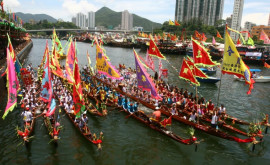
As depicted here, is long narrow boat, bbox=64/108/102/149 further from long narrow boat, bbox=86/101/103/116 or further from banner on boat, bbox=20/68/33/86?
banner on boat, bbox=20/68/33/86

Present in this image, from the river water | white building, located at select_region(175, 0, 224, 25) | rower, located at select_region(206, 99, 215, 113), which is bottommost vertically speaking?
the river water

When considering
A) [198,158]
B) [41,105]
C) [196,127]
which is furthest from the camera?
[41,105]

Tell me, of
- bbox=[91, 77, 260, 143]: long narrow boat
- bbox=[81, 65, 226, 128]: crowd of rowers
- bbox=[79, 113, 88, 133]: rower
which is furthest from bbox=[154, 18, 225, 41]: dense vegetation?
bbox=[79, 113, 88, 133]: rower

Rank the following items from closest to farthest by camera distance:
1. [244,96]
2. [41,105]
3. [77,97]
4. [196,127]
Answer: [77,97]
[196,127]
[41,105]
[244,96]

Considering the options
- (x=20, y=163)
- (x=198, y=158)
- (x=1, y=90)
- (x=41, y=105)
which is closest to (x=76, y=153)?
(x=20, y=163)

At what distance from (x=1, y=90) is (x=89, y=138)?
63.8 ft

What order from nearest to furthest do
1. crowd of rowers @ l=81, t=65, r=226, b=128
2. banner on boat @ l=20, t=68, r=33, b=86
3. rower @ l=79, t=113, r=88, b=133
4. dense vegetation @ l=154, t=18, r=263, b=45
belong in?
rower @ l=79, t=113, r=88, b=133, crowd of rowers @ l=81, t=65, r=226, b=128, banner on boat @ l=20, t=68, r=33, b=86, dense vegetation @ l=154, t=18, r=263, b=45

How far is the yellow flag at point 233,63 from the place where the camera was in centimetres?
1559

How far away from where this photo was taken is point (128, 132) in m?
18.9

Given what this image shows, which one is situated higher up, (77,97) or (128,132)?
(77,97)

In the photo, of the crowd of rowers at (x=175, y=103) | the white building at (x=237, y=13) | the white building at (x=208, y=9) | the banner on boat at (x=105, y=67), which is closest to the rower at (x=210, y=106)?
the crowd of rowers at (x=175, y=103)

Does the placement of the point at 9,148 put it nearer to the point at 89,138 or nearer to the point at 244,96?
the point at 89,138

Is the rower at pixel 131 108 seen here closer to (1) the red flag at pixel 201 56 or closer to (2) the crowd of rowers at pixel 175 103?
(2) the crowd of rowers at pixel 175 103

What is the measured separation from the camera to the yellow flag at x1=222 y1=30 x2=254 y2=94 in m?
15.6
